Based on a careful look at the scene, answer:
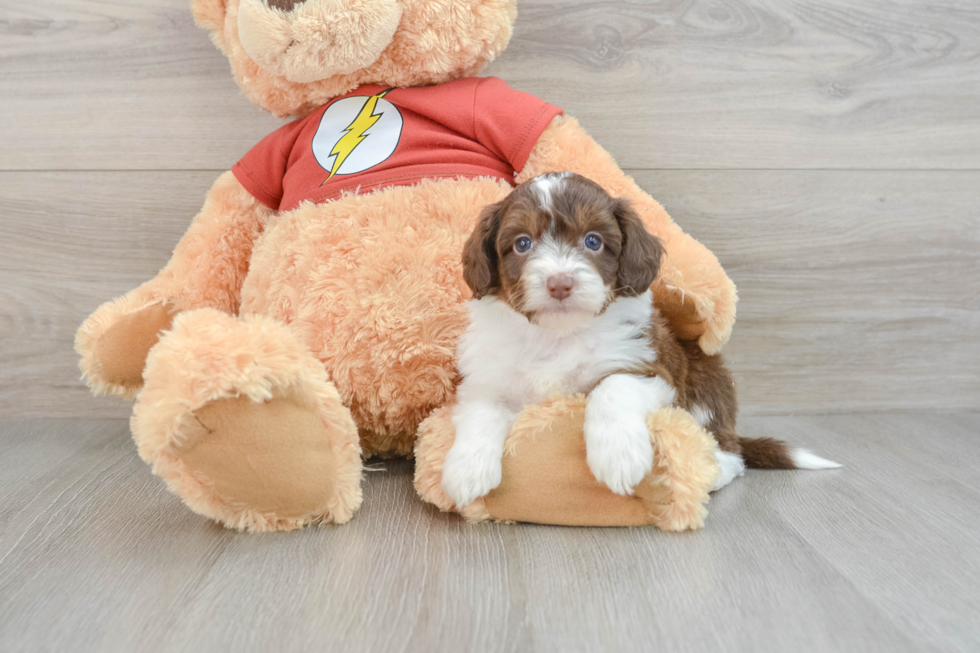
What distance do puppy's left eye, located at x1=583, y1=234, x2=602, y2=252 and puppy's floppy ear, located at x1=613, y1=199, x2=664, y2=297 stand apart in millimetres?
46

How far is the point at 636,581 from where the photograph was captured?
1108mm

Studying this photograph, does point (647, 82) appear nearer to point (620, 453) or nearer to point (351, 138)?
point (351, 138)

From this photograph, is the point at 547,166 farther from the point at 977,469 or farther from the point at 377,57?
the point at 977,469

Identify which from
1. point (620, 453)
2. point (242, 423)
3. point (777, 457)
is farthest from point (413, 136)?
point (777, 457)

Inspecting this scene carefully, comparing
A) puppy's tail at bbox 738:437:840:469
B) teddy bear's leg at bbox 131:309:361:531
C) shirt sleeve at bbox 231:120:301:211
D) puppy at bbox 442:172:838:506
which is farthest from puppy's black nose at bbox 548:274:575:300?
shirt sleeve at bbox 231:120:301:211

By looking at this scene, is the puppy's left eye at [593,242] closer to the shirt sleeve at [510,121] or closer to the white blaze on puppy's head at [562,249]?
the white blaze on puppy's head at [562,249]

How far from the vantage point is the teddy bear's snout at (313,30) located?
1.46m

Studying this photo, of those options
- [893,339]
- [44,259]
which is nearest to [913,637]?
[893,339]

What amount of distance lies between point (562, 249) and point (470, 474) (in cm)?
44

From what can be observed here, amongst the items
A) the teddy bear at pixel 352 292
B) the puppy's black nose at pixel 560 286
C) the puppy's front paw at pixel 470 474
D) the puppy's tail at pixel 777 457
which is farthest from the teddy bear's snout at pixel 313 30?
the puppy's tail at pixel 777 457

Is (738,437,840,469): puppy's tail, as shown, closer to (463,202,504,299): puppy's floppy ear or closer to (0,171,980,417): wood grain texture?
(0,171,980,417): wood grain texture

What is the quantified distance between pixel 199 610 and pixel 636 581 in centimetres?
67

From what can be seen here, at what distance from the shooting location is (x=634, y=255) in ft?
4.28

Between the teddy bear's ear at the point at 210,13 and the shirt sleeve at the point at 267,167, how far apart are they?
0.27 m
